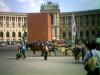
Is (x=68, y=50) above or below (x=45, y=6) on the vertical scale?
below

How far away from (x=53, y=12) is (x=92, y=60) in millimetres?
91322

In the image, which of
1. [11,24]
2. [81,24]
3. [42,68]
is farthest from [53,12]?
[42,68]

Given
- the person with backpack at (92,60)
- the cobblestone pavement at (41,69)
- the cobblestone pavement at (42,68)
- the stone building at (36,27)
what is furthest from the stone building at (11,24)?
the person with backpack at (92,60)

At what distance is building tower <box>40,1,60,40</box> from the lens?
3494 inches

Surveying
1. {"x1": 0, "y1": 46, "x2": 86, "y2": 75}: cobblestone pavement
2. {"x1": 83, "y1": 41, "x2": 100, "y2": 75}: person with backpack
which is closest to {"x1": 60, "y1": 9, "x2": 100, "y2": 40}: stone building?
{"x1": 0, "y1": 46, "x2": 86, "y2": 75}: cobblestone pavement

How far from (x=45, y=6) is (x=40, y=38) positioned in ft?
162

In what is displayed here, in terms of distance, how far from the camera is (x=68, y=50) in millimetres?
30438

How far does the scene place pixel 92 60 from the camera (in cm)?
765

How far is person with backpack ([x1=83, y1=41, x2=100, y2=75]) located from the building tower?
76271 millimetres

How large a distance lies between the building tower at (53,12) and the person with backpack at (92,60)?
7627 cm

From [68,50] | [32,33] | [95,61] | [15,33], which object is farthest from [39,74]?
[15,33]

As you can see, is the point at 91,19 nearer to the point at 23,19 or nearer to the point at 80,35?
the point at 80,35

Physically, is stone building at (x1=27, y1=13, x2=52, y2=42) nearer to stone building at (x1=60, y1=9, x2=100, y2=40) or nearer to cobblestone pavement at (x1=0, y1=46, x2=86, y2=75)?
cobblestone pavement at (x1=0, y1=46, x2=86, y2=75)

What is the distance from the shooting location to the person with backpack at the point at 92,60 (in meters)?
7.58
